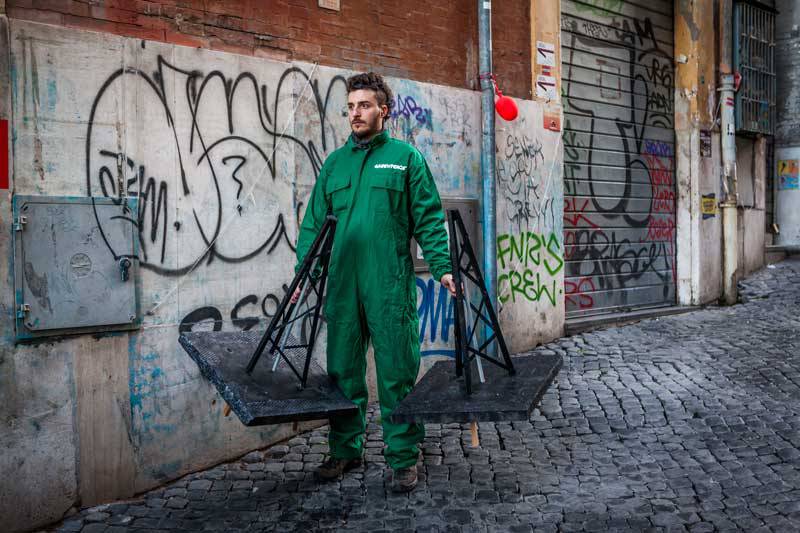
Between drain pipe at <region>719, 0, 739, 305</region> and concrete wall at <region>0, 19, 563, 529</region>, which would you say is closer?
concrete wall at <region>0, 19, 563, 529</region>

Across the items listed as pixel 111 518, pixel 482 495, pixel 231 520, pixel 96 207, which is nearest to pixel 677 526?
pixel 482 495

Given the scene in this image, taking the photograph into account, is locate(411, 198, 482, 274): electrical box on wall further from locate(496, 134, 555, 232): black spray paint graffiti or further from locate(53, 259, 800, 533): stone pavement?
locate(53, 259, 800, 533): stone pavement

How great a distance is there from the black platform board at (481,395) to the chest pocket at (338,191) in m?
1.07

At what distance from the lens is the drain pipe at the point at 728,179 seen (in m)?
9.50

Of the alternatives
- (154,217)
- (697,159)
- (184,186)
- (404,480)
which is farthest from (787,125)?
(154,217)

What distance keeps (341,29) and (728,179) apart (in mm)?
5745

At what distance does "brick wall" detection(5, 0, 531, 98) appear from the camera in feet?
14.9

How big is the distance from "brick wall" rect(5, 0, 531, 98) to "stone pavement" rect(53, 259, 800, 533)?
8.67 feet

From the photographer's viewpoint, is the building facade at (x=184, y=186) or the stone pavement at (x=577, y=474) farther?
the building facade at (x=184, y=186)

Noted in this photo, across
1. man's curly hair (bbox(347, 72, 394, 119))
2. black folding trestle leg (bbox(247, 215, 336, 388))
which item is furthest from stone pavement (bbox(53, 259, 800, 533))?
man's curly hair (bbox(347, 72, 394, 119))

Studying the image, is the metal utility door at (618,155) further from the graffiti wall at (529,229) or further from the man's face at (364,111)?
the man's face at (364,111)

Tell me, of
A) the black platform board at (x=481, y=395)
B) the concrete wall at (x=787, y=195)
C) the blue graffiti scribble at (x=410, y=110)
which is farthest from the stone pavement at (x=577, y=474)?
the concrete wall at (x=787, y=195)

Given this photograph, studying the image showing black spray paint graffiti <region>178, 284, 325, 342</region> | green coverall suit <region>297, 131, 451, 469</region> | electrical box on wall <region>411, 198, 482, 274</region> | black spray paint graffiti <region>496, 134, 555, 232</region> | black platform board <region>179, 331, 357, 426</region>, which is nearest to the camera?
black platform board <region>179, 331, 357, 426</region>

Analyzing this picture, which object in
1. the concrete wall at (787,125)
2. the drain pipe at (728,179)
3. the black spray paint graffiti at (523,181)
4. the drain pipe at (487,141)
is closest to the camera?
the drain pipe at (487,141)
